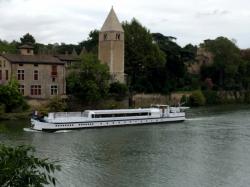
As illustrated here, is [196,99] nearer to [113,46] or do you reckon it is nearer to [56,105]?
[113,46]

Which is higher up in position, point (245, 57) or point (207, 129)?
point (245, 57)

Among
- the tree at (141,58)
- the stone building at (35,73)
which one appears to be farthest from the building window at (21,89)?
the tree at (141,58)

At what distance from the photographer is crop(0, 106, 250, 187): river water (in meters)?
25.7

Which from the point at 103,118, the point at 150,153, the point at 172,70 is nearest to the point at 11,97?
the point at 103,118

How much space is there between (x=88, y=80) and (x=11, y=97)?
31.4 feet

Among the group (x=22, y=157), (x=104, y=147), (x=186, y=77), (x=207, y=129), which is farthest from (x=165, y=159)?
(x=186, y=77)

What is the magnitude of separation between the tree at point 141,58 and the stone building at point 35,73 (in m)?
16.1

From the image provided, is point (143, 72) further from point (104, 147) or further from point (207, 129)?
point (104, 147)

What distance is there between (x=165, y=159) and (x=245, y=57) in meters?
71.5

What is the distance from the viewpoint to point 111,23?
67.3 meters

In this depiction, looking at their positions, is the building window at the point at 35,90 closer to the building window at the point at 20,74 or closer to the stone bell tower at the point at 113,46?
the building window at the point at 20,74

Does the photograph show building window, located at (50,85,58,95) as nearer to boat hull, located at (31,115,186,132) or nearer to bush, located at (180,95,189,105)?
boat hull, located at (31,115,186,132)

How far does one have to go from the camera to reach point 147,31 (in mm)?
74438

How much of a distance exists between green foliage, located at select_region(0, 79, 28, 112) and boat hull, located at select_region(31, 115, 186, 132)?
8961mm
